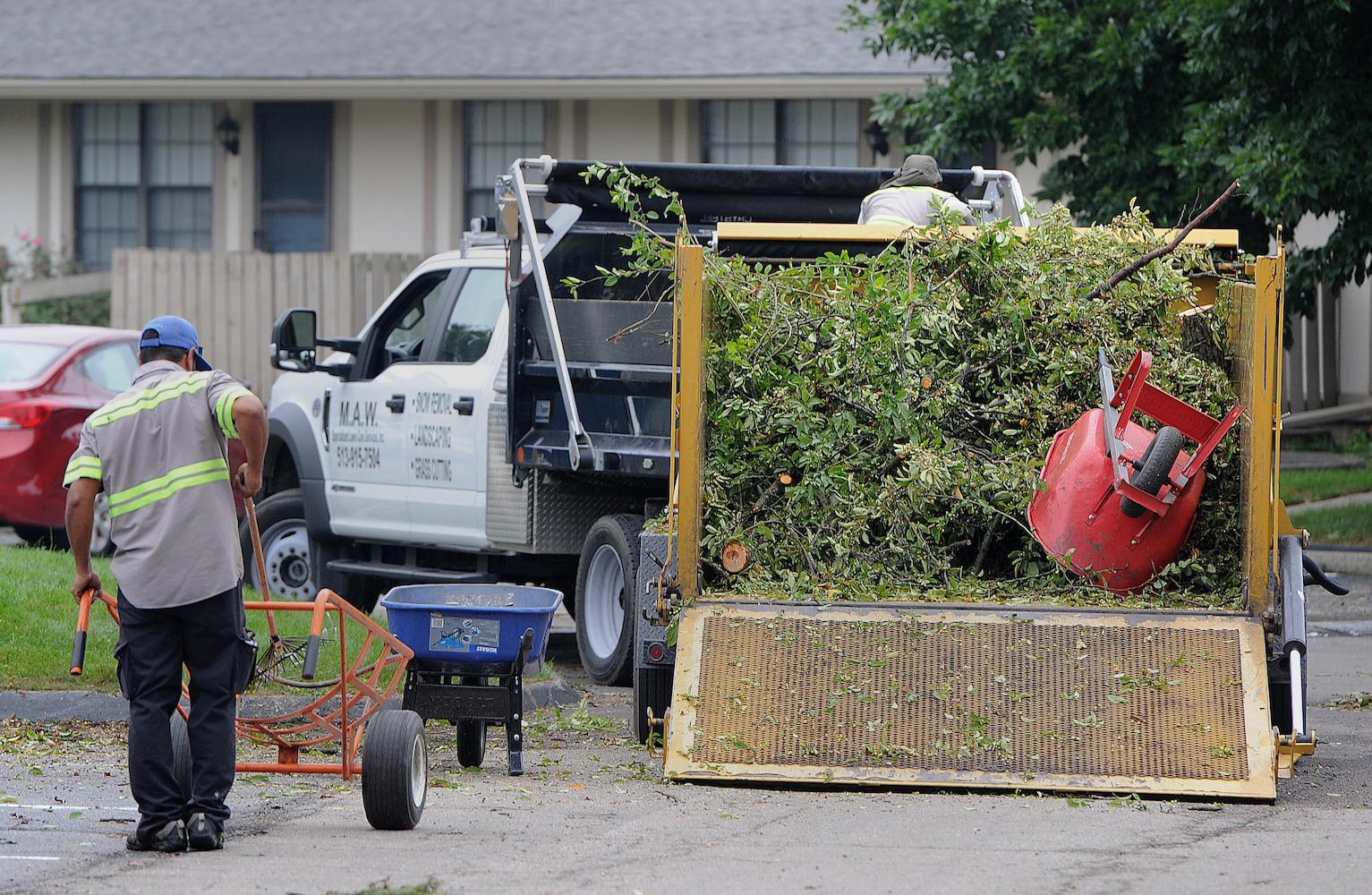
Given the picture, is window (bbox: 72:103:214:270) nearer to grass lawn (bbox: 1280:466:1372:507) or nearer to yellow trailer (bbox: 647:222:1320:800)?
grass lawn (bbox: 1280:466:1372:507)

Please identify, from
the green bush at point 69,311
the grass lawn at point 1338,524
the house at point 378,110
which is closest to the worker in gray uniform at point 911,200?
the grass lawn at point 1338,524

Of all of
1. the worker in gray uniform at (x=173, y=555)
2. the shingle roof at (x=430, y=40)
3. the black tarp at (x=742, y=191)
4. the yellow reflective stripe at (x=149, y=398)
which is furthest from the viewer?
the shingle roof at (x=430, y=40)

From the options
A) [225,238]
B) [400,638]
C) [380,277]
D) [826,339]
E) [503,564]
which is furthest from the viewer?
[225,238]

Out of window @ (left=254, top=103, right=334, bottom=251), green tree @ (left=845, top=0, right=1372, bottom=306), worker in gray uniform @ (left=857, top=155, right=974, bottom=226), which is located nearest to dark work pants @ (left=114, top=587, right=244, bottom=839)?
worker in gray uniform @ (left=857, top=155, right=974, bottom=226)

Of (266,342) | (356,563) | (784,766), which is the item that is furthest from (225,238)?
(784,766)

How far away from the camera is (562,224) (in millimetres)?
9141

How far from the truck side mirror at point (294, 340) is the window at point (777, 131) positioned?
33.4ft

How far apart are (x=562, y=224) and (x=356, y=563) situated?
2683 mm

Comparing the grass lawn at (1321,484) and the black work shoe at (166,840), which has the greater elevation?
the grass lawn at (1321,484)

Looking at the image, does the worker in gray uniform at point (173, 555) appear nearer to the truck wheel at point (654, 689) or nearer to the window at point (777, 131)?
the truck wheel at point (654, 689)

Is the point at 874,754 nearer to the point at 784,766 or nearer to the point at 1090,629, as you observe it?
the point at 784,766

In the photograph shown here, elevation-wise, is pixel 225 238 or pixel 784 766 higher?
pixel 225 238

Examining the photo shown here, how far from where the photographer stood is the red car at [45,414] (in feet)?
40.1

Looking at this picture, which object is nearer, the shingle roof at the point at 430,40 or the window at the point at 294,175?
the shingle roof at the point at 430,40
